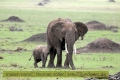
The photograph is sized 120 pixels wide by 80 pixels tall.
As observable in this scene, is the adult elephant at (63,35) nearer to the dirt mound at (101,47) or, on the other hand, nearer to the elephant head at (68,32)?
the elephant head at (68,32)

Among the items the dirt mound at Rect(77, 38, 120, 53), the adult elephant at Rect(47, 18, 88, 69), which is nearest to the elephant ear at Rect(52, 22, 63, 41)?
the adult elephant at Rect(47, 18, 88, 69)

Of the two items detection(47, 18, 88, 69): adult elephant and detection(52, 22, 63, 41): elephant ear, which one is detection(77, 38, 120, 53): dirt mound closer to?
detection(47, 18, 88, 69): adult elephant

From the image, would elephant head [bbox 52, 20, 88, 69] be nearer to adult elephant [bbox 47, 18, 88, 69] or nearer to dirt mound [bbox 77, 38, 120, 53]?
adult elephant [bbox 47, 18, 88, 69]

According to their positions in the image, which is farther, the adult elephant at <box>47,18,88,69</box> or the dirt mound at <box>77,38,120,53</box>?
the dirt mound at <box>77,38,120,53</box>


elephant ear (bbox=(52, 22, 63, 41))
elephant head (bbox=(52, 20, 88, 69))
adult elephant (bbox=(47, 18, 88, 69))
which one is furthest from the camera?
elephant ear (bbox=(52, 22, 63, 41))

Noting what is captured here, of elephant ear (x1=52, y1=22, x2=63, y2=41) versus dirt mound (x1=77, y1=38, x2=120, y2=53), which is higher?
elephant ear (x1=52, y1=22, x2=63, y2=41)

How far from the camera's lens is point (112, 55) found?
28047mm

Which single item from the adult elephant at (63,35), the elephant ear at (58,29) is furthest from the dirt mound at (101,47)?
the elephant ear at (58,29)

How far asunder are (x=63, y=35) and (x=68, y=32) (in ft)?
1.69

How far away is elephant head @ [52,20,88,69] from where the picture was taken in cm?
1964

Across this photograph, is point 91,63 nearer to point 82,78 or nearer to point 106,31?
point 82,78

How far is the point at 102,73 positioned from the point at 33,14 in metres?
54.5

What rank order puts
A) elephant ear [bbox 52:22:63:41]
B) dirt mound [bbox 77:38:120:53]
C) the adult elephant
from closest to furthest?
the adult elephant
elephant ear [bbox 52:22:63:41]
dirt mound [bbox 77:38:120:53]

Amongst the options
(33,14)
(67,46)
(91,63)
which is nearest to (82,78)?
(67,46)
